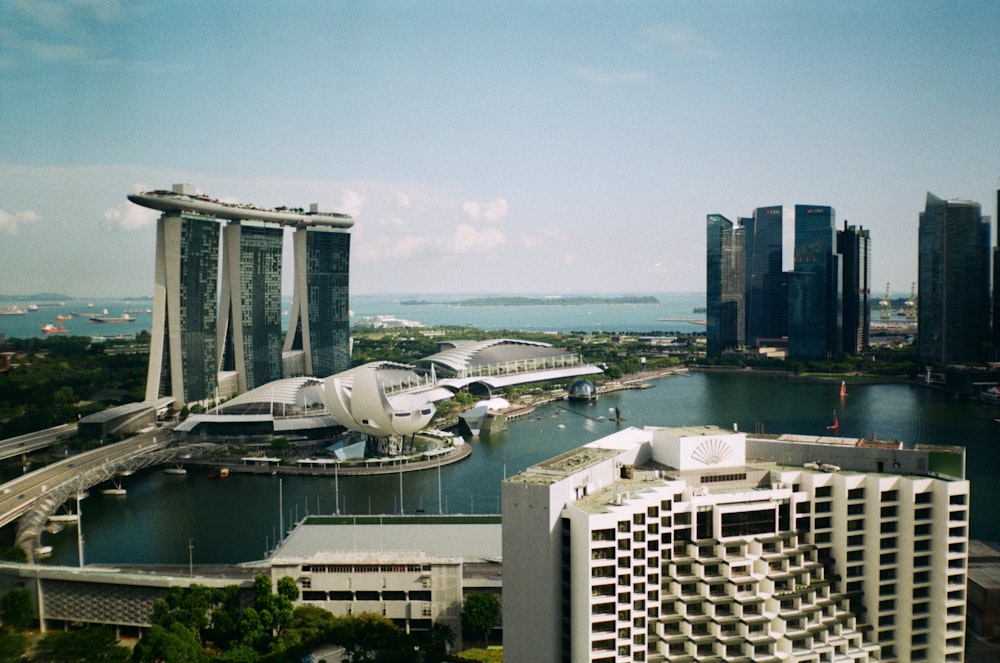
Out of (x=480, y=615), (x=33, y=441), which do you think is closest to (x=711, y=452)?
(x=480, y=615)

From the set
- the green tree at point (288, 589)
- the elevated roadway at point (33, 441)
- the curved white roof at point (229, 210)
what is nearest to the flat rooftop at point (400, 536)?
the green tree at point (288, 589)

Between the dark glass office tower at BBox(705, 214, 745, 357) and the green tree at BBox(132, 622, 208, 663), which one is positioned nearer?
the green tree at BBox(132, 622, 208, 663)

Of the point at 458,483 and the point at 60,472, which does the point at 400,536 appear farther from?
the point at 60,472

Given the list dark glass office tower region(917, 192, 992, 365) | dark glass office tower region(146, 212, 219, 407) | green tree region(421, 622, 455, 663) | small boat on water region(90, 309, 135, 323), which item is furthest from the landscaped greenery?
dark glass office tower region(917, 192, 992, 365)

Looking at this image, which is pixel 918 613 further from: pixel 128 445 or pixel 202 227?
pixel 202 227

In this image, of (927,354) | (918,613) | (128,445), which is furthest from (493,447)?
(927,354)

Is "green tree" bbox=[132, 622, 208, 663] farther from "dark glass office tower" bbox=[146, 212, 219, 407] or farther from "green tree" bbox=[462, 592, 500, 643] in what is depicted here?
"dark glass office tower" bbox=[146, 212, 219, 407]
